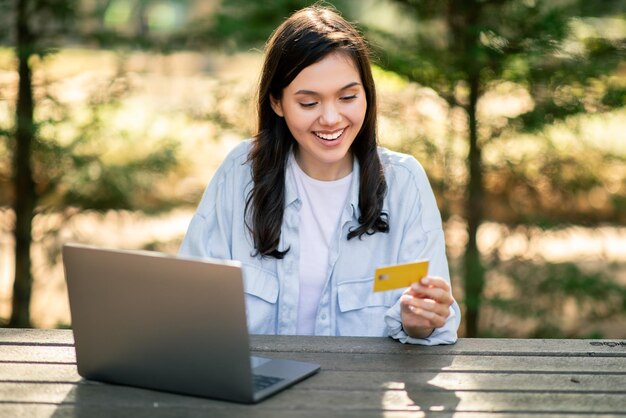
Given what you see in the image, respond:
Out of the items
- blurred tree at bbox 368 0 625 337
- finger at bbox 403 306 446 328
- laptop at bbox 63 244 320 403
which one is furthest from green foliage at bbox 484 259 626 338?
laptop at bbox 63 244 320 403

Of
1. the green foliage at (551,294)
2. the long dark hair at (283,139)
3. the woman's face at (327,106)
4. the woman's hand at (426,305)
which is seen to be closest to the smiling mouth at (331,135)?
the woman's face at (327,106)

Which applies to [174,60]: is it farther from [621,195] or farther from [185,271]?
[185,271]

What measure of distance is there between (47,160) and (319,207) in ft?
7.73

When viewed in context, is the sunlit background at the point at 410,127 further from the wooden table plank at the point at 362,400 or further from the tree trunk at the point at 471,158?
the wooden table plank at the point at 362,400

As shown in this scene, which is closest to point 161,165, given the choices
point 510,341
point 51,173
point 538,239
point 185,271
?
point 51,173

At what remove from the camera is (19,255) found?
454 centimetres

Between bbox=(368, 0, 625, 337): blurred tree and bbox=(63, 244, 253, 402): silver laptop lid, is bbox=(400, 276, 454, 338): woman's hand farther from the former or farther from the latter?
bbox=(368, 0, 625, 337): blurred tree

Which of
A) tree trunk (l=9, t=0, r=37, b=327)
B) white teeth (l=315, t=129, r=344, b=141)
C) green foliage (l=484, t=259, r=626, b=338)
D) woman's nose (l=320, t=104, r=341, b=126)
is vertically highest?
woman's nose (l=320, t=104, r=341, b=126)

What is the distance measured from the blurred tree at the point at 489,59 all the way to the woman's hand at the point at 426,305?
2205mm

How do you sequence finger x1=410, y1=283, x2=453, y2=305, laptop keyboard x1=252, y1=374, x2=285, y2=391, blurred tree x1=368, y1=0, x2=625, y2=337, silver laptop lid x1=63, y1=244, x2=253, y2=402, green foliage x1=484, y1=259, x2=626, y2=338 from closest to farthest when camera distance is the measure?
silver laptop lid x1=63, y1=244, x2=253, y2=402 → laptop keyboard x1=252, y1=374, x2=285, y2=391 → finger x1=410, y1=283, x2=453, y2=305 → blurred tree x1=368, y1=0, x2=625, y2=337 → green foliage x1=484, y1=259, x2=626, y2=338

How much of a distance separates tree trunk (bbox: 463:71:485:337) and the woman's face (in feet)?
6.46

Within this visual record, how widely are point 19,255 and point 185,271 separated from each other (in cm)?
313

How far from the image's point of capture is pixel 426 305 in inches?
79.2

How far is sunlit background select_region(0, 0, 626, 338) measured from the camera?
4215mm
